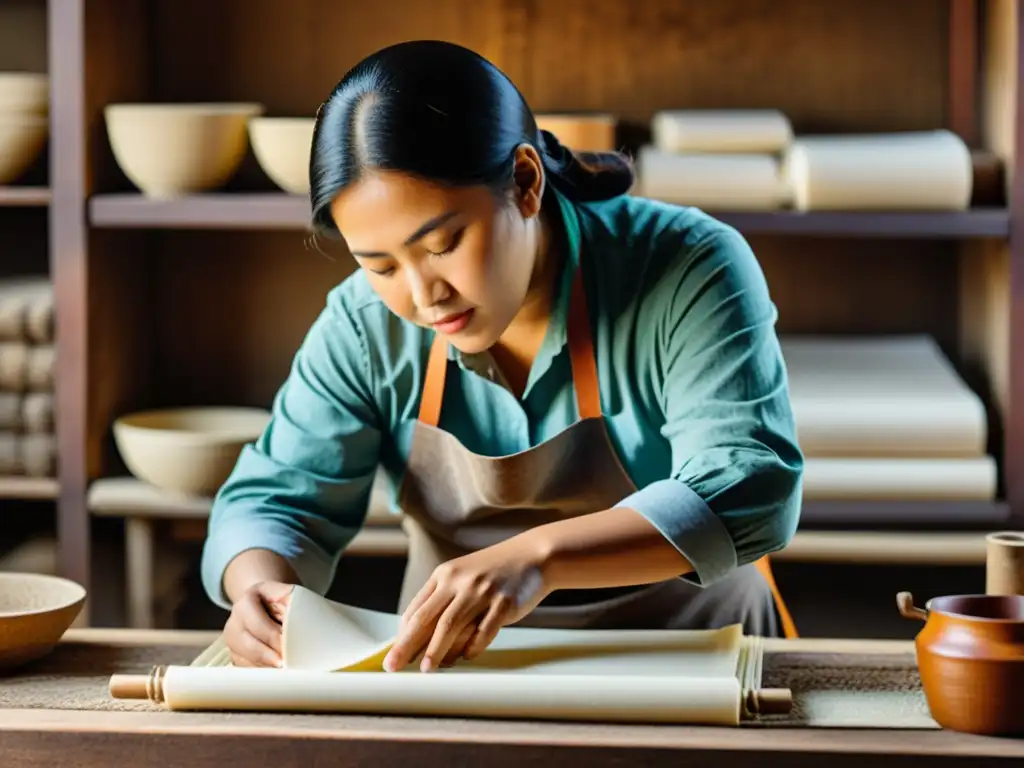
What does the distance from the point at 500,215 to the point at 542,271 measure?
0.87 feet

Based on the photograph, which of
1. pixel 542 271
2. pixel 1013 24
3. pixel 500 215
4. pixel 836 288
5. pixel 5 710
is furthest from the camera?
pixel 836 288

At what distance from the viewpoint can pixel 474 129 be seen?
1.77 meters

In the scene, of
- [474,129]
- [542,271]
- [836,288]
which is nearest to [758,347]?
[542,271]

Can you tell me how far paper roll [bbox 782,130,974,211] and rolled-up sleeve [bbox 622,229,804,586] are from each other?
104 cm

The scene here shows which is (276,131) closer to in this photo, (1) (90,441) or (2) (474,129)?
(1) (90,441)

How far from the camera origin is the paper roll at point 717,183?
9.87 feet

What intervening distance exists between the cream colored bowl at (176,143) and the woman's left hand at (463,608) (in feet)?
5.27

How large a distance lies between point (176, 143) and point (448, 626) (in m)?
1.68

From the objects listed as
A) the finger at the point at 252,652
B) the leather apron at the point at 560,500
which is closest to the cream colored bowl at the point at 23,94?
the leather apron at the point at 560,500

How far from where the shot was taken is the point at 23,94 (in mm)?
3076

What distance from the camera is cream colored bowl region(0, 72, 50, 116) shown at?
307 cm

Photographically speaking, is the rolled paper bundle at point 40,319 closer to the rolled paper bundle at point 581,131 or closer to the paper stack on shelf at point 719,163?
the rolled paper bundle at point 581,131

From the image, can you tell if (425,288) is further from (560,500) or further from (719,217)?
(719,217)

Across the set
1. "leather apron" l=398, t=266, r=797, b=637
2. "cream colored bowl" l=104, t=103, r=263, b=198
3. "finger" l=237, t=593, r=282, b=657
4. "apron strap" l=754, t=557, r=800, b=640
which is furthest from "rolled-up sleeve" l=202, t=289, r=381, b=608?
"cream colored bowl" l=104, t=103, r=263, b=198
